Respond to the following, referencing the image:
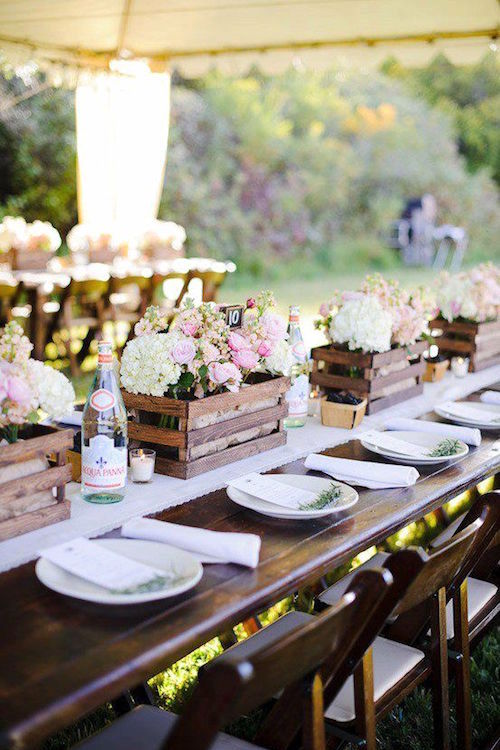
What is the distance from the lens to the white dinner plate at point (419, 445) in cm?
250

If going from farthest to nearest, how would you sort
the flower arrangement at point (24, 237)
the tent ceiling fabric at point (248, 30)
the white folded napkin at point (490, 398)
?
1. the flower arrangement at point (24, 237)
2. the tent ceiling fabric at point (248, 30)
3. the white folded napkin at point (490, 398)

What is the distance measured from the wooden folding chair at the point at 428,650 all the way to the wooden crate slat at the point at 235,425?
522 millimetres

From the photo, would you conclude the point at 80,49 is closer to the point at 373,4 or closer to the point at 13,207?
the point at 373,4

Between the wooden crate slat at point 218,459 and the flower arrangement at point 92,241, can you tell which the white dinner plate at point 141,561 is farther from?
the flower arrangement at point 92,241

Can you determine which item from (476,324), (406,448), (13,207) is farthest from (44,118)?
(406,448)

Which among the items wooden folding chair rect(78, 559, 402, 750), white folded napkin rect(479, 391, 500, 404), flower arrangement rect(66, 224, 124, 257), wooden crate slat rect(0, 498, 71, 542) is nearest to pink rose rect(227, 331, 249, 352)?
wooden crate slat rect(0, 498, 71, 542)

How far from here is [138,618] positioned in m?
1.55

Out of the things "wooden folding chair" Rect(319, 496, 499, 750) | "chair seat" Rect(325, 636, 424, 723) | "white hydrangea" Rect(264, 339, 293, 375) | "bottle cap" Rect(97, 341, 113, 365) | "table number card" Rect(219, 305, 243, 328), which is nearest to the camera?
"wooden folding chair" Rect(319, 496, 499, 750)

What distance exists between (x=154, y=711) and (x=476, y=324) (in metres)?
2.47

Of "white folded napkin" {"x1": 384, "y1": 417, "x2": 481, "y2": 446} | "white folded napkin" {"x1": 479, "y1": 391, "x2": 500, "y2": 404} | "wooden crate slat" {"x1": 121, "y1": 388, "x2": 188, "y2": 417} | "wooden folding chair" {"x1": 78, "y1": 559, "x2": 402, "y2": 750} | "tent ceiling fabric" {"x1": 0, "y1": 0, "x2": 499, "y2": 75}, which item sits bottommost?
"wooden folding chair" {"x1": 78, "y1": 559, "x2": 402, "y2": 750}

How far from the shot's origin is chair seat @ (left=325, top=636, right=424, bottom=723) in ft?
6.42

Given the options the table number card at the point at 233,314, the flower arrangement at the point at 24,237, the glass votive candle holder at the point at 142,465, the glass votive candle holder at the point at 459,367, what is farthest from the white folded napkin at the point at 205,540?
the flower arrangement at the point at 24,237

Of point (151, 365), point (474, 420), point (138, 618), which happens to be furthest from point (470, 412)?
point (138, 618)

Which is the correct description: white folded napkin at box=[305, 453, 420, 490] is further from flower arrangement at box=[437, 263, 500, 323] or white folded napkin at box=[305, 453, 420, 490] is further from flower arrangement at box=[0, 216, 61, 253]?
flower arrangement at box=[0, 216, 61, 253]
